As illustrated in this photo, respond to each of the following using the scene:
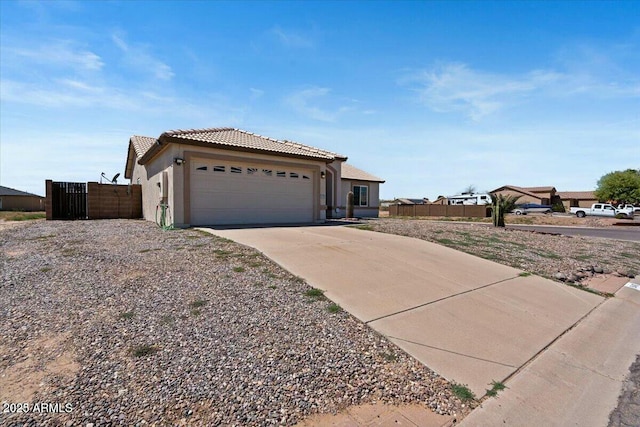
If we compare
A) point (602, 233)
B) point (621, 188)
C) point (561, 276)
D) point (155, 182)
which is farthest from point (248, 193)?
point (621, 188)

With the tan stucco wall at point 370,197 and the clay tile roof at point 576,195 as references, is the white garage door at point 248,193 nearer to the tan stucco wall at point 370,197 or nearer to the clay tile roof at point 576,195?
the tan stucco wall at point 370,197

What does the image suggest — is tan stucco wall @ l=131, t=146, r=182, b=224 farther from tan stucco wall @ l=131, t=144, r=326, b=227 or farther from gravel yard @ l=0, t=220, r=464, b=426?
gravel yard @ l=0, t=220, r=464, b=426

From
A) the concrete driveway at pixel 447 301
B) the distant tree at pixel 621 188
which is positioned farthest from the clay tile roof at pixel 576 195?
the concrete driveway at pixel 447 301

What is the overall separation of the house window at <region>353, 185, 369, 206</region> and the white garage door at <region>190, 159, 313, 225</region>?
10.2 metres

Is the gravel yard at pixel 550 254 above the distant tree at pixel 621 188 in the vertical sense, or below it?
below

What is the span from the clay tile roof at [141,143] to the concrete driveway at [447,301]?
13.0 m

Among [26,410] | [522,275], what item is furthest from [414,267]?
[26,410]

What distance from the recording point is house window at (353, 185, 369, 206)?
24578 millimetres

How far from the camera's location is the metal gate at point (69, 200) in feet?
51.2

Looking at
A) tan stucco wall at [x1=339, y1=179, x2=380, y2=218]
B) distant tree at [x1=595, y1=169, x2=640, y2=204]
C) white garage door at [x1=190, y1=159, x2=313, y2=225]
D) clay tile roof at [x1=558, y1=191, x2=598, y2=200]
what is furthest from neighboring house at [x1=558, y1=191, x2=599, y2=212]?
white garage door at [x1=190, y1=159, x2=313, y2=225]

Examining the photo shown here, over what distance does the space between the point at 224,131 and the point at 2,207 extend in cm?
4496

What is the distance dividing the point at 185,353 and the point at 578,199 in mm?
73700

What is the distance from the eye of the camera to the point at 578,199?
58250mm

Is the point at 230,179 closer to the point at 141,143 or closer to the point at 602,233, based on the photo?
the point at 141,143
